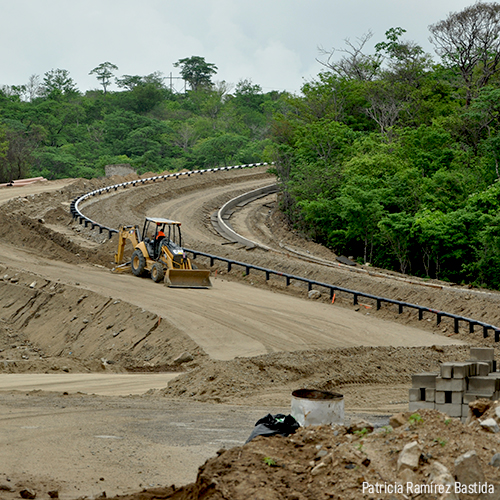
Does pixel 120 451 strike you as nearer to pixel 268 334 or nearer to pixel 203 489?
pixel 203 489

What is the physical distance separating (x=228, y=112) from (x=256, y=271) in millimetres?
67628

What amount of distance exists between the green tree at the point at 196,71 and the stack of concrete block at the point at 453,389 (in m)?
114

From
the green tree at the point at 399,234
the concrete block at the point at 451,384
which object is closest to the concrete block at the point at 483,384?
the concrete block at the point at 451,384

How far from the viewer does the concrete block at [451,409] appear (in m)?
9.43

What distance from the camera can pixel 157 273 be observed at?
22.4m

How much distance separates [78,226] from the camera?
31984mm

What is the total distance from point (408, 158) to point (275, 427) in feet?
108

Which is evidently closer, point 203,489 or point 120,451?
point 203,489

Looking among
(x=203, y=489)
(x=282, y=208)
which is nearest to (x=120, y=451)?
(x=203, y=489)

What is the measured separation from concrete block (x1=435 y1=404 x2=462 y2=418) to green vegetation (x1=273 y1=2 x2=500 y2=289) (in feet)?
65.9

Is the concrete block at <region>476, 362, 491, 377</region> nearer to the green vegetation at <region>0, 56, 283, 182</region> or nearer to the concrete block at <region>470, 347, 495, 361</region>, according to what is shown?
the concrete block at <region>470, 347, 495, 361</region>

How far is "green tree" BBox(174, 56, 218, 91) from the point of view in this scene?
389ft

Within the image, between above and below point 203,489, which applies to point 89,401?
below

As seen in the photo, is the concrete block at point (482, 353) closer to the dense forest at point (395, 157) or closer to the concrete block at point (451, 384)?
the concrete block at point (451, 384)
